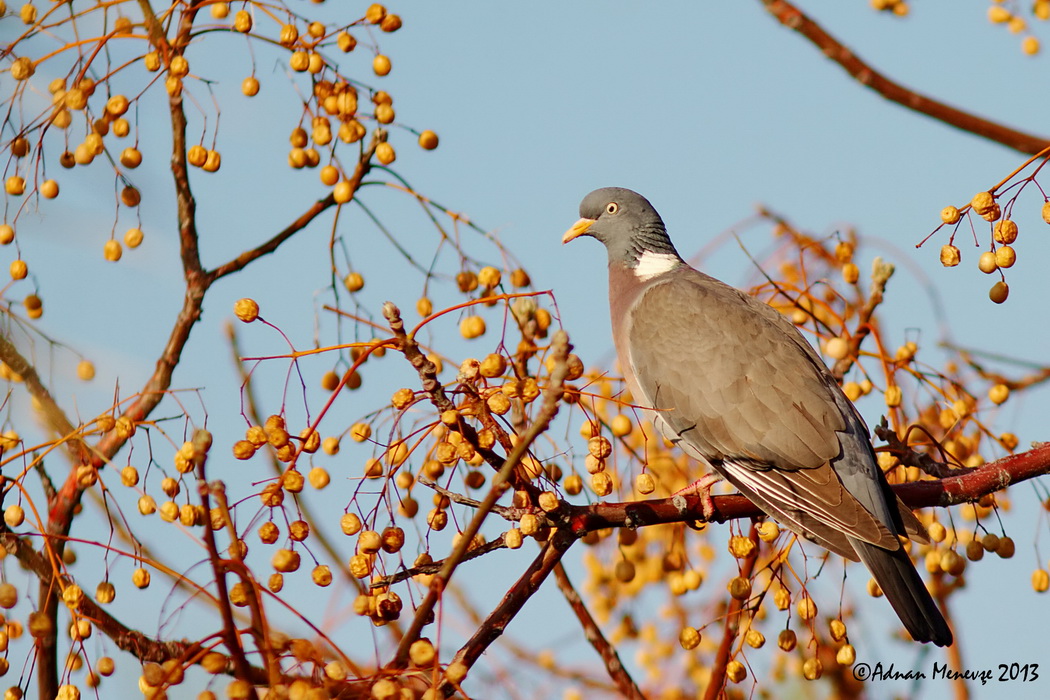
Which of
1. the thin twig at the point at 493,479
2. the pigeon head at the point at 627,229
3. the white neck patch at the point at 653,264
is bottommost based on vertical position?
the thin twig at the point at 493,479

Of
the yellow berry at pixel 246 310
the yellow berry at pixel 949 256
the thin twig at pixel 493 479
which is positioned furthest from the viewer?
the yellow berry at pixel 949 256

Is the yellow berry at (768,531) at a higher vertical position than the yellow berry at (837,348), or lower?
lower

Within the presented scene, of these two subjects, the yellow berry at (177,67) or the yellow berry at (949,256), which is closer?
the yellow berry at (949,256)

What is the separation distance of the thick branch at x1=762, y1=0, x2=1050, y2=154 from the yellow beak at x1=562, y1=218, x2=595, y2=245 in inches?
75.3

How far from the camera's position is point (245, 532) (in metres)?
2.33

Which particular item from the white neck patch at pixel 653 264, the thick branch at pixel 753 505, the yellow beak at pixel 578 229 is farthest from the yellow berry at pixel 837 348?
the yellow beak at pixel 578 229

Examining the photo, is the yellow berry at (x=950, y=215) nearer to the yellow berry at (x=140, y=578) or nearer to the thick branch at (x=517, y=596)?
the thick branch at (x=517, y=596)

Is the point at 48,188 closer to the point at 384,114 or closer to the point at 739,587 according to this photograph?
the point at 384,114

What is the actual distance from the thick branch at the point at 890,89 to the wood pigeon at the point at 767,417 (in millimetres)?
1136

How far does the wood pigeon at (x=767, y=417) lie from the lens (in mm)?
3375

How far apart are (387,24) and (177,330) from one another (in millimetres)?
1144

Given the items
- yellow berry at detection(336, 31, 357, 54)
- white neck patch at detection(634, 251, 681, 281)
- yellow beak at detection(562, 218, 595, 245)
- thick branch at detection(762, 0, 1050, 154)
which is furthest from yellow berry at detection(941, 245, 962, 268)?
yellow beak at detection(562, 218, 595, 245)

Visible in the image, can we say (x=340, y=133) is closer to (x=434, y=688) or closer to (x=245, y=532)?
(x=245, y=532)

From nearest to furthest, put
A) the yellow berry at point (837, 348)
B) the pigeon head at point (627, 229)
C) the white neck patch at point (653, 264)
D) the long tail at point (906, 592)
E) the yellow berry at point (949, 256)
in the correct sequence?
the yellow berry at point (949, 256) < the long tail at point (906, 592) < the yellow berry at point (837, 348) < the white neck patch at point (653, 264) < the pigeon head at point (627, 229)
